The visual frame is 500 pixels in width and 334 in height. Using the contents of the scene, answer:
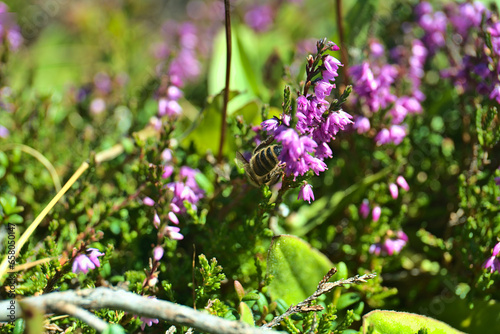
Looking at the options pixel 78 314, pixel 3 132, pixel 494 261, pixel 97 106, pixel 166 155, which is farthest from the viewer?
pixel 97 106

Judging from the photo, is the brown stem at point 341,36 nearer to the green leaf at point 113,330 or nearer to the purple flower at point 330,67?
the purple flower at point 330,67

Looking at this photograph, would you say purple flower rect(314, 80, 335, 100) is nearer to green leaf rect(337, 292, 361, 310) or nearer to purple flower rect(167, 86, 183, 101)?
green leaf rect(337, 292, 361, 310)

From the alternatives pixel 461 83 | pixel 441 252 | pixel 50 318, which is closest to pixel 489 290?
pixel 441 252

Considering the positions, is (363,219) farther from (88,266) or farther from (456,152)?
(88,266)

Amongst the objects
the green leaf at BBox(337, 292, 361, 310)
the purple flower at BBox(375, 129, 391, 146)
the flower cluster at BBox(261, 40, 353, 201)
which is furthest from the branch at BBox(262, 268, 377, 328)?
the purple flower at BBox(375, 129, 391, 146)

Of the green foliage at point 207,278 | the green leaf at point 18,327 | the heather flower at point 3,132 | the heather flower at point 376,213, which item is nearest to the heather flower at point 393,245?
the heather flower at point 376,213

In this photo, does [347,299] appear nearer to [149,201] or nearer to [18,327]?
[149,201]

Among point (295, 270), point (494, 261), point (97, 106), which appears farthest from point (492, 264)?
point (97, 106)
